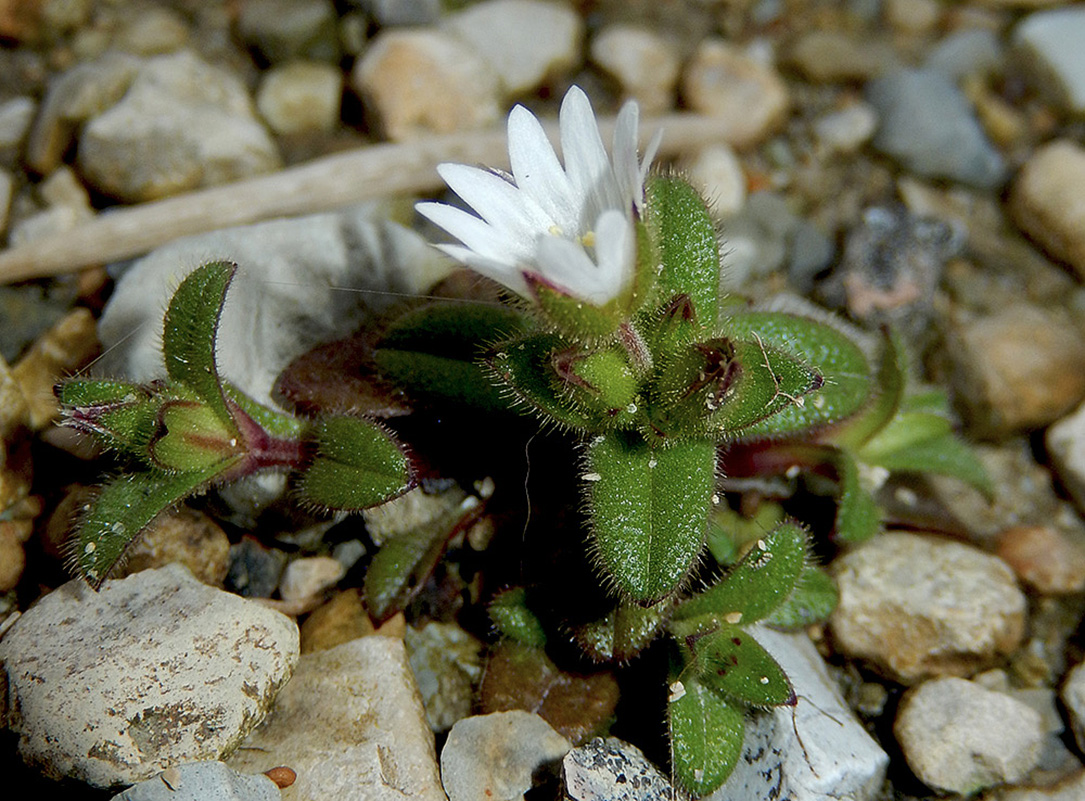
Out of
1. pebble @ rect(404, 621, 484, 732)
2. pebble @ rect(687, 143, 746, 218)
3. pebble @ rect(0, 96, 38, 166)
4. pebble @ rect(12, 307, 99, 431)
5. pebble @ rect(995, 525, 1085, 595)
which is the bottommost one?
pebble @ rect(995, 525, 1085, 595)

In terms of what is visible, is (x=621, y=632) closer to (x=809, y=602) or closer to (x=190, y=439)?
(x=809, y=602)

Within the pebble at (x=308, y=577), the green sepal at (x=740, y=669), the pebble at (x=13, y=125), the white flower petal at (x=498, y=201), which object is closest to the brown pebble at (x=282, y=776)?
the pebble at (x=308, y=577)

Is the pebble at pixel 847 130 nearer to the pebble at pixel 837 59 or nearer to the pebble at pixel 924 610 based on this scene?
the pebble at pixel 837 59

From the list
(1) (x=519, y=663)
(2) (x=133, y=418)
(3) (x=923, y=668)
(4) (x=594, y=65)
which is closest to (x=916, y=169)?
(4) (x=594, y=65)

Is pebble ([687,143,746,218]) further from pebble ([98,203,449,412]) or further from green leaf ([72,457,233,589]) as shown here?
green leaf ([72,457,233,589])

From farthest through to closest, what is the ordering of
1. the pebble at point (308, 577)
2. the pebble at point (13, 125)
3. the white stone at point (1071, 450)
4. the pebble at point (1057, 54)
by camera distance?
the pebble at point (1057, 54) < the pebble at point (13, 125) < the white stone at point (1071, 450) < the pebble at point (308, 577)

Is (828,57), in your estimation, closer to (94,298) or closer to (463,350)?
(463,350)

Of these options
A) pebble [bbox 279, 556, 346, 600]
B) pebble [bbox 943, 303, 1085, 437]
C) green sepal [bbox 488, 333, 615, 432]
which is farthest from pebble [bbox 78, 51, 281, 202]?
pebble [bbox 943, 303, 1085, 437]
